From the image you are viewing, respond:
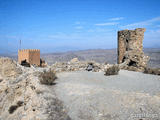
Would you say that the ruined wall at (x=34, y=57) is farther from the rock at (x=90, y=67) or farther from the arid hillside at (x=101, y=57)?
the arid hillside at (x=101, y=57)

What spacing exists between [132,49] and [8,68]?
1056 cm

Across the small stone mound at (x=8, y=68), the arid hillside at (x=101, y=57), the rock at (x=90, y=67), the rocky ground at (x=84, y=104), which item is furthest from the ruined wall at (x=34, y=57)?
the arid hillside at (x=101, y=57)

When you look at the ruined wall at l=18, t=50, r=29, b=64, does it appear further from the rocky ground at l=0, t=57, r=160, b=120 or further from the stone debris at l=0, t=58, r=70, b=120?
the rocky ground at l=0, t=57, r=160, b=120

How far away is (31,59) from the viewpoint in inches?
638

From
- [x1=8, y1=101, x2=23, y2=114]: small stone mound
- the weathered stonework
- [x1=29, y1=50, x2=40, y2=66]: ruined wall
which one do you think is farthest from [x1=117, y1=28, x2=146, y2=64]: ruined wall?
[x1=8, y1=101, x2=23, y2=114]: small stone mound

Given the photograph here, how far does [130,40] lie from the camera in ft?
45.2

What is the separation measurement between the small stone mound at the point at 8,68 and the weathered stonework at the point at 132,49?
29.5ft

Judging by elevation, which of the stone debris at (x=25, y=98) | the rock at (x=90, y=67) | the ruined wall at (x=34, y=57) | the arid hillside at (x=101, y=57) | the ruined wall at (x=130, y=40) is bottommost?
the arid hillside at (x=101, y=57)

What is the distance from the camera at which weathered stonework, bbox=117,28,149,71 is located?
12.8 m

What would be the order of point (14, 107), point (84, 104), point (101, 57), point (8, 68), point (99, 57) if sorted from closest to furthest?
point (84, 104) → point (14, 107) → point (8, 68) → point (101, 57) → point (99, 57)

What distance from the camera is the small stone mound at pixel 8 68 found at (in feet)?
31.0

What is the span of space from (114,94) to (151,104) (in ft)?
4.67

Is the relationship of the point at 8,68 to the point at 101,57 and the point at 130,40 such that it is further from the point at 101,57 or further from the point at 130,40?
the point at 101,57

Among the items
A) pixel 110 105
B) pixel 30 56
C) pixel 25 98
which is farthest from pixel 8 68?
pixel 110 105
